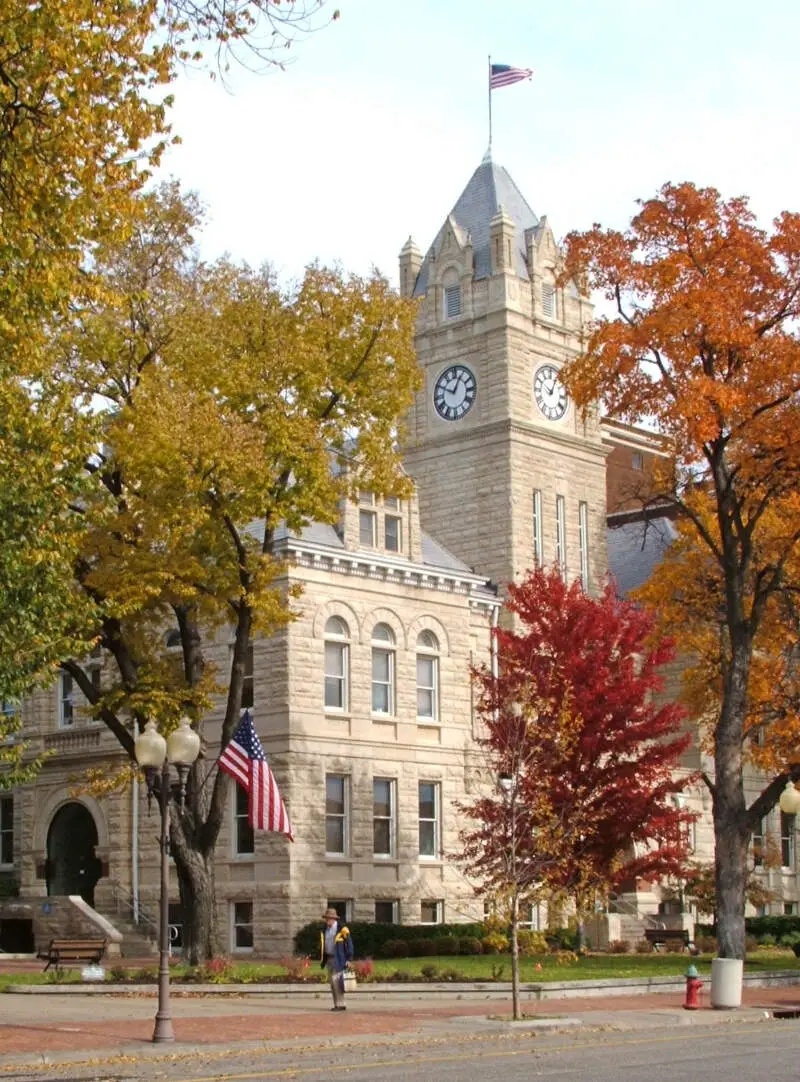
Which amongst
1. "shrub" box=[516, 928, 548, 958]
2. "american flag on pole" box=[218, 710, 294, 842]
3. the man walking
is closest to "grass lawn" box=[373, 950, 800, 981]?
"american flag on pole" box=[218, 710, 294, 842]

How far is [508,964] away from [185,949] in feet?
22.6

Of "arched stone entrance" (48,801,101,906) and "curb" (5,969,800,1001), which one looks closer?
"curb" (5,969,800,1001)

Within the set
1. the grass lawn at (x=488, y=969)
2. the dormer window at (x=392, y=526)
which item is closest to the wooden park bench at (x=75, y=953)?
the grass lawn at (x=488, y=969)

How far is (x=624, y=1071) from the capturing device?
1656cm

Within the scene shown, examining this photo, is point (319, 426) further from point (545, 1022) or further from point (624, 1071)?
point (624, 1071)

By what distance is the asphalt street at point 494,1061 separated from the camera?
16.1 metres

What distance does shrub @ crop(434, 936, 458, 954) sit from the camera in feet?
130

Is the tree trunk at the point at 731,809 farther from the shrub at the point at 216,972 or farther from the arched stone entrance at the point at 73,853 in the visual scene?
the arched stone entrance at the point at 73,853

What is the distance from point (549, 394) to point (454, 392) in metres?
3.12

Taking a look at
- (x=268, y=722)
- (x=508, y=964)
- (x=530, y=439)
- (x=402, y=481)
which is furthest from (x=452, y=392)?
(x=508, y=964)

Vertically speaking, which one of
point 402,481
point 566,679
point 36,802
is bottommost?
point 36,802

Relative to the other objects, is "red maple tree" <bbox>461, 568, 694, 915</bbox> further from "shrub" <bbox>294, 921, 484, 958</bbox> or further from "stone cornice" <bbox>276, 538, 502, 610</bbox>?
"stone cornice" <bbox>276, 538, 502, 610</bbox>

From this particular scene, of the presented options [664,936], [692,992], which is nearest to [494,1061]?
[692,992]

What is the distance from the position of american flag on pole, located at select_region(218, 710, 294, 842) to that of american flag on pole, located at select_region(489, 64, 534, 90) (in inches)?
1144
